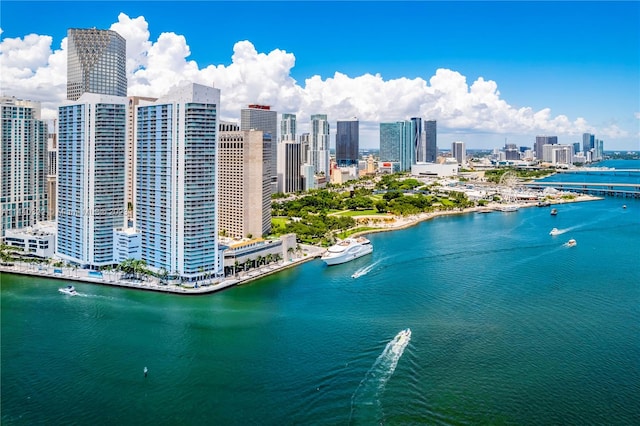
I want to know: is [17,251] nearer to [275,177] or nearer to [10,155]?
[10,155]

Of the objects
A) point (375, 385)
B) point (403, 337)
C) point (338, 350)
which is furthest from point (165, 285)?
point (375, 385)

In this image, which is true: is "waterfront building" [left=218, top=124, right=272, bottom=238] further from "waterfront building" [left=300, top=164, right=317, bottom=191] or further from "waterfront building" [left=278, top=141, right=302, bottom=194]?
"waterfront building" [left=300, top=164, right=317, bottom=191]

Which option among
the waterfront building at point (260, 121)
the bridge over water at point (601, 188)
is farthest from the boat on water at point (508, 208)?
the waterfront building at point (260, 121)

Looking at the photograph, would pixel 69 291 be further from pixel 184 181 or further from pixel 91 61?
pixel 91 61

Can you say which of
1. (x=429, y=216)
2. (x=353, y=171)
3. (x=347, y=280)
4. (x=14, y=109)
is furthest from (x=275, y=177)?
(x=347, y=280)

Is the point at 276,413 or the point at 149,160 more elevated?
the point at 149,160

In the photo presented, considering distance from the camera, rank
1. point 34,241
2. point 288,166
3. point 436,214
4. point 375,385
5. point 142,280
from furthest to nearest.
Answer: point 288,166 < point 436,214 < point 34,241 < point 142,280 < point 375,385

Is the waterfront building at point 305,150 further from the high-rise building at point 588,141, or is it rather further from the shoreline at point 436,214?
the high-rise building at point 588,141
